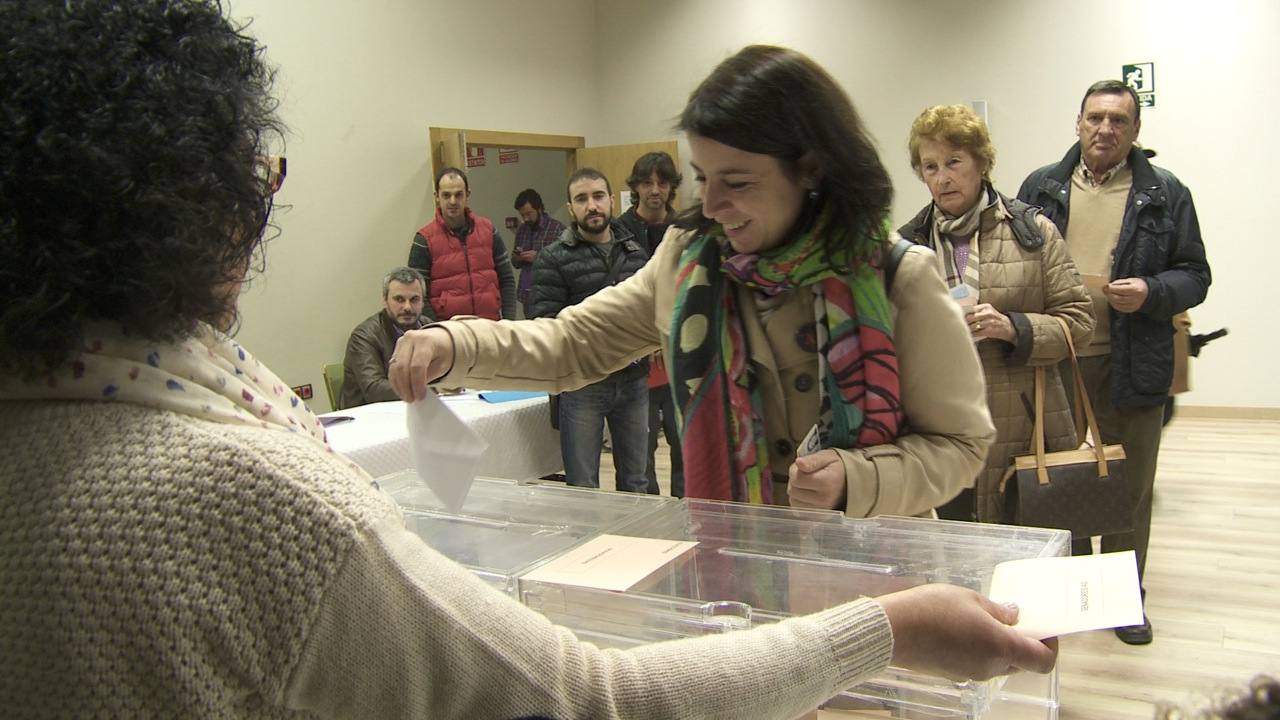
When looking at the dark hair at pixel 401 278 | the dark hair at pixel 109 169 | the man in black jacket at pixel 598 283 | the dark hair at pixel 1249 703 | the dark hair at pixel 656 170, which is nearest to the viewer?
the dark hair at pixel 1249 703

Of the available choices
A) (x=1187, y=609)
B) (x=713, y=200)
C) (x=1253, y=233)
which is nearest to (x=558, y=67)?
(x=1253, y=233)

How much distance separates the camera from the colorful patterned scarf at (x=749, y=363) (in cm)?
151

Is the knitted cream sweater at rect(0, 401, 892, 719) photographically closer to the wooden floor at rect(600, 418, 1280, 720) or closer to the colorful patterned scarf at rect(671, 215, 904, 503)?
the colorful patterned scarf at rect(671, 215, 904, 503)

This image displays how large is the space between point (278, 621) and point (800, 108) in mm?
1106

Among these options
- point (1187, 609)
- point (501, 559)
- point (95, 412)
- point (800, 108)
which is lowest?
point (1187, 609)

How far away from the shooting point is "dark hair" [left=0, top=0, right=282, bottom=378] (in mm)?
642

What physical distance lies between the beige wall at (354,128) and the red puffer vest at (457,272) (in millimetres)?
813

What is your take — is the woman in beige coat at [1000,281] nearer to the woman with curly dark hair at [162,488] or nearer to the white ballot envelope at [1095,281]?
the white ballot envelope at [1095,281]

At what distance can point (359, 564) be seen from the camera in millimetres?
673

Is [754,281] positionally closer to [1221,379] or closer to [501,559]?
[501,559]

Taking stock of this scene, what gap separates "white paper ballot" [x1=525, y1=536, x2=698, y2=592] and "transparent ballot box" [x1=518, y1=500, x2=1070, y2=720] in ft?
0.04

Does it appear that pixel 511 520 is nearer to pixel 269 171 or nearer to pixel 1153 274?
pixel 269 171

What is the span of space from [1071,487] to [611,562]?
181 centimetres

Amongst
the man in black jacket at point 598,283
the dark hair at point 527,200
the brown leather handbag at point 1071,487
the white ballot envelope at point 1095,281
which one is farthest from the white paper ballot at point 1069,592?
the dark hair at point 527,200
